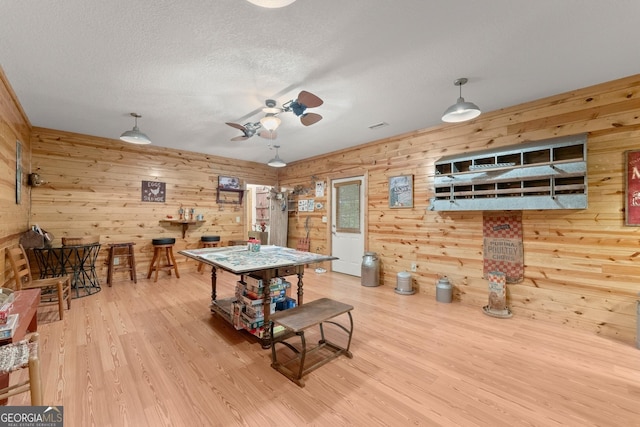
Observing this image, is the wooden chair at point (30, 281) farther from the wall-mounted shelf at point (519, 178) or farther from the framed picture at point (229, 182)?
the wall-mounted shelf at point (519, 178)

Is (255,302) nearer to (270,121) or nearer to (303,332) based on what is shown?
(303,332)

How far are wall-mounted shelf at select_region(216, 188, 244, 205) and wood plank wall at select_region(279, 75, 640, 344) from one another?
3.72 m

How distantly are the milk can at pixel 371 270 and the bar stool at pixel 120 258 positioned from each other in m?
4.14

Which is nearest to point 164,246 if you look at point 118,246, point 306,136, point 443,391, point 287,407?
point 118,246

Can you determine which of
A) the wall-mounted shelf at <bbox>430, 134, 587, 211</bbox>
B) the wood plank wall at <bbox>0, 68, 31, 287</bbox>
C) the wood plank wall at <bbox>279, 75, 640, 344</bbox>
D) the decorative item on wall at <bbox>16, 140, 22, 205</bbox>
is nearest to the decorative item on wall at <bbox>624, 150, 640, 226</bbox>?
the wood plank wall at <bbox>279, 75, 640, 344</bbox>

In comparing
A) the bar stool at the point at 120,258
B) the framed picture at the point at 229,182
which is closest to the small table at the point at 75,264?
the bar stool at the point at 120,258

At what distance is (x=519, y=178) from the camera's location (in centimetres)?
316

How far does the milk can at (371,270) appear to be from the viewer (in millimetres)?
4699

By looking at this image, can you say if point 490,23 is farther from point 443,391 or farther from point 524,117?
point 443,391

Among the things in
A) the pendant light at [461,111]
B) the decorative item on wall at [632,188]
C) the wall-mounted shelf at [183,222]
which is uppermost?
the pendant light at [461,111]

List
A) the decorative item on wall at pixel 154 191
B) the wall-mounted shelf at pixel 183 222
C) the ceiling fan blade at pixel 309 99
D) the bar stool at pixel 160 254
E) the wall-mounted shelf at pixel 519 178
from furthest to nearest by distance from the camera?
the wall-mounted shelf at pixel 183 222, the decorative item on wall at pixel 154 191, the bar stool at pixel 160 254, the wall-mounted shelf at pixel 519 178, the ceiling fan blade at pixel 309 99

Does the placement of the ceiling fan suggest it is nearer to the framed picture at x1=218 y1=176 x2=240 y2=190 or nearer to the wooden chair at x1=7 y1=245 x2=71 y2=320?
the wooden chair at x1=7 y1=245 x2=71 y2=320

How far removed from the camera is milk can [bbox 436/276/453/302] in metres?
3.86

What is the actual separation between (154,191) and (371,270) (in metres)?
4.48
